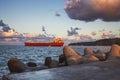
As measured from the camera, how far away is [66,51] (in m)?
12.7

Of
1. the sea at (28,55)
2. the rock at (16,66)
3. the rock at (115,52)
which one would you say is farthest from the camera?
Result: the sea at (28,55)

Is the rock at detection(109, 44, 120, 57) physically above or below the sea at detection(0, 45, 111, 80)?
above

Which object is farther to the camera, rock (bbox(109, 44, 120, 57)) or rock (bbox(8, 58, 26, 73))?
rock (bbox(109, 44, 120, 57))

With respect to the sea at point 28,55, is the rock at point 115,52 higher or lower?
higher

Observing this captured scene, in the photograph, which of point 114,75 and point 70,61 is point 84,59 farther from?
point 114,75

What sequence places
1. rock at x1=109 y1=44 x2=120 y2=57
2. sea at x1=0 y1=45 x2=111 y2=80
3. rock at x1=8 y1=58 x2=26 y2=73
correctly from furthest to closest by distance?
1. sea at x1=0 y1=45 x2=111 y2=80
2. rock at x1=109 y1=44 x2=120 y2=57
3. rock at x1=8 y1=58 x2=26 y2=73

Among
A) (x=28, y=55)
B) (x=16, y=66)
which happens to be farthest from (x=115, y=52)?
(x=28, y=55)

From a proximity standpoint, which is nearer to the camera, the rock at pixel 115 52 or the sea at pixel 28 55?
the rock at pixel 115 52

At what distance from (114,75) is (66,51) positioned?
242 inches

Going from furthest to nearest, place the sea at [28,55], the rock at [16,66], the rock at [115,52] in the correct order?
the sea at [28,55], the rock at [115,52], the rock at [16,66]

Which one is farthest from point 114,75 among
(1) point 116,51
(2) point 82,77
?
(1) point 116,51

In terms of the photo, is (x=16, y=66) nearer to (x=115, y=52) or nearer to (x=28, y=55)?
(x=115, y=52)

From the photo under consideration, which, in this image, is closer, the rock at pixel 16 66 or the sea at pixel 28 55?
the rock at pixel 16 66

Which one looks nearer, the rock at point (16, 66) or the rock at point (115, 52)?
the rock at point (16, 66)
